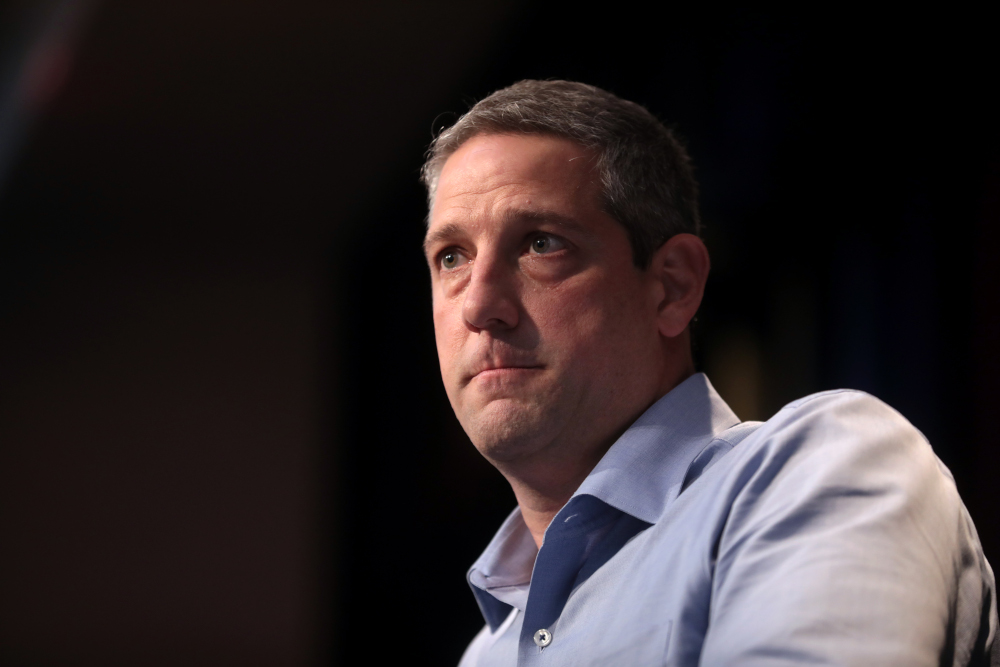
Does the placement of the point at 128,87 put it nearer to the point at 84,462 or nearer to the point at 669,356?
the point at 84,462

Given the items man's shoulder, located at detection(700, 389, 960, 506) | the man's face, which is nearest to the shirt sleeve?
man's shoulder, located at detection(700, 389, 960, 506)

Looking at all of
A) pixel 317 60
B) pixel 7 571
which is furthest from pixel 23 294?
pixel 317 60

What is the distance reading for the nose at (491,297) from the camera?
46.8 inches

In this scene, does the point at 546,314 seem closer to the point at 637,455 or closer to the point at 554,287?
the point at 554,287

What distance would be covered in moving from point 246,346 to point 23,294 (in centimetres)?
101

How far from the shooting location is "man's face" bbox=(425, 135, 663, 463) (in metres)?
1.18

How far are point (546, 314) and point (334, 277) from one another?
274 cm

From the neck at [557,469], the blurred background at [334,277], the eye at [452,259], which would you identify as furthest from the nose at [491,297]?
the blurred background at [334,277]

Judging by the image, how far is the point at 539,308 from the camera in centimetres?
120

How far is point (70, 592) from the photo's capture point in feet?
10.7

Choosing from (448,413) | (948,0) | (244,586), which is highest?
(948,0)

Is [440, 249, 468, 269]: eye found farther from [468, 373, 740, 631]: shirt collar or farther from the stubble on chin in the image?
[468, 373, 740, 631]: shirt collar

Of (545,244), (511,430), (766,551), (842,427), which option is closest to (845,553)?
(766,551)

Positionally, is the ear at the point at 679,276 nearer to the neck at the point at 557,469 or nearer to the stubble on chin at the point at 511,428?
the neck at the point at 557,469
